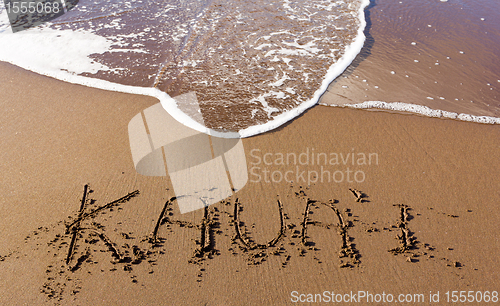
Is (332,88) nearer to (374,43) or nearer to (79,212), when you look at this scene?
(374,43)

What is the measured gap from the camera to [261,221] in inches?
121

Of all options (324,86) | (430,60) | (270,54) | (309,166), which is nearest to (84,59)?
(270,54)

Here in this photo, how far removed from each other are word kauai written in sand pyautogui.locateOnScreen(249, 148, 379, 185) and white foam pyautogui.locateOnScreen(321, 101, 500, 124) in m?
1.15

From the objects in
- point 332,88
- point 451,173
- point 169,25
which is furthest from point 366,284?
point 169,25

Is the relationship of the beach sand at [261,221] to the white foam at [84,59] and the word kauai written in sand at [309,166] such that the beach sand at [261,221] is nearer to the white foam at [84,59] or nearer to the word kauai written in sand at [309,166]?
the word kauai written in sand at [309,166]

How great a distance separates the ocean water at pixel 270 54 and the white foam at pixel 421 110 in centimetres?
2

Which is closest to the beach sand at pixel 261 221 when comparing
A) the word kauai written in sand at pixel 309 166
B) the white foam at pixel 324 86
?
the word kauai written in sand at pixel 309 166

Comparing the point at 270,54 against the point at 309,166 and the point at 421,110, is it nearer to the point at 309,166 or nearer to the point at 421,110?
the point at 421,110

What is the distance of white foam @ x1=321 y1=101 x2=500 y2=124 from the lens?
4.36m

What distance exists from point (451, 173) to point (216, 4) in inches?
288

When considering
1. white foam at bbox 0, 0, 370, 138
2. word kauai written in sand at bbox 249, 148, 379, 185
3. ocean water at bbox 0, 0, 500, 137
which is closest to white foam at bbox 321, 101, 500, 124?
ocean water at bbox 0, 0, 500, 137

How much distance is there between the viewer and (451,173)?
11.8 ft

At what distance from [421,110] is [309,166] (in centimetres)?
236

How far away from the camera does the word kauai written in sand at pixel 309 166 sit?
3.52 metres
